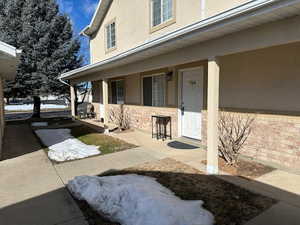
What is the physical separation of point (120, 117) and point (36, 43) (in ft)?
A: 27.9

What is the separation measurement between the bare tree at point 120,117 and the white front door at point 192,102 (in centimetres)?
365

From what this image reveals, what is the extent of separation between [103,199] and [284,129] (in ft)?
12.9

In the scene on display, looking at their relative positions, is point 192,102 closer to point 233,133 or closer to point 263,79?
point 233,133

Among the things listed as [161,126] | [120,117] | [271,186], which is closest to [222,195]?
[271,186]

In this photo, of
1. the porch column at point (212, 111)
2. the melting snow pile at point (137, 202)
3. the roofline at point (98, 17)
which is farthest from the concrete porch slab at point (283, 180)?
the roofline at point (98, 17)

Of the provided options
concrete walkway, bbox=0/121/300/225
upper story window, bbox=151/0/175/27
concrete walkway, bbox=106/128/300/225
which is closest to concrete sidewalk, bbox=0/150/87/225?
concrete walkway, bbox=0/121/300/225

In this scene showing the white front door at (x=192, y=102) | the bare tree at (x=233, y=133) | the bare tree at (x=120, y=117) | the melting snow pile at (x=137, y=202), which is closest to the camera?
the melting snow pile at (x=137, y=202)

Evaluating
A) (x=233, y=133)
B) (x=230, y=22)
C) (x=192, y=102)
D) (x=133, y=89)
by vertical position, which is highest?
(x=230, y=22)

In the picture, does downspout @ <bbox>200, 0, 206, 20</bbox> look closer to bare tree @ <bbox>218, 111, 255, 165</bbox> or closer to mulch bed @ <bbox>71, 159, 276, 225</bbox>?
bare tree @ <bbox>218, 111, 255, 165</bbox>

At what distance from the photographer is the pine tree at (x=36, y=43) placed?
13.4 m

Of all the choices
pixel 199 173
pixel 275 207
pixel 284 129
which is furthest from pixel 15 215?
pixel 284 129

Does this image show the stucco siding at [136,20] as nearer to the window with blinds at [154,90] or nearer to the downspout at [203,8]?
the downspout at [203,8]

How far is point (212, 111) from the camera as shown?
412cm

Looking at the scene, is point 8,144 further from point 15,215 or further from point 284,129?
point 284,129
